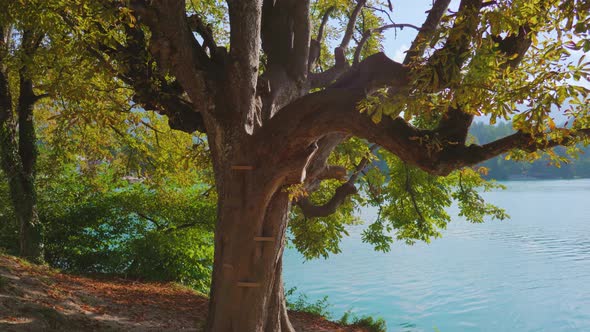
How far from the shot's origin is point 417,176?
998 centimetres

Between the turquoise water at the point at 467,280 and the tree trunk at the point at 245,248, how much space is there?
26.7 ft

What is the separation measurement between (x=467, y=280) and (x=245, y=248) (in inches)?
593

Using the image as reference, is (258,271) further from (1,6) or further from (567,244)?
(567,244)

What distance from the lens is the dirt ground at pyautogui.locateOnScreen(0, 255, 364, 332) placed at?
551 cm

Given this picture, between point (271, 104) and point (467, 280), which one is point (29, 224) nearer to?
point (271, 104)

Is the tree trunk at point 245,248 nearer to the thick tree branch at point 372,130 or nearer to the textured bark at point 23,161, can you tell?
the thick tree branch at point 372,130

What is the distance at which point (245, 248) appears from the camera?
504 cm

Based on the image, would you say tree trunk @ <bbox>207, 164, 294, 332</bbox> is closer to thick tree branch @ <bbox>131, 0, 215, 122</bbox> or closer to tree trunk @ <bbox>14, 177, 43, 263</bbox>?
thick tree branch @ <bbox>131, 0, 215, 122</bbox>

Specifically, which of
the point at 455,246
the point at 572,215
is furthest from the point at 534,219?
the point at 455,246

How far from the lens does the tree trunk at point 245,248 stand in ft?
16.4

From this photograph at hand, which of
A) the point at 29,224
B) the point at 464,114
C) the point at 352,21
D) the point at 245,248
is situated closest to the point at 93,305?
the point at 29,224

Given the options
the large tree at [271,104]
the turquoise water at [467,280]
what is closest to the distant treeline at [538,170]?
the turquoise water at [467,280]

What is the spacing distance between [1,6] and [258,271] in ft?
12.8

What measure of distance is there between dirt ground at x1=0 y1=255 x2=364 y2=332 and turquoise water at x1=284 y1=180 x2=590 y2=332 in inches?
240
